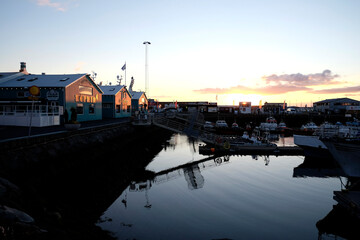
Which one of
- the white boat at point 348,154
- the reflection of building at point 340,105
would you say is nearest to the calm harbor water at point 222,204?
the white boat at point 348,154

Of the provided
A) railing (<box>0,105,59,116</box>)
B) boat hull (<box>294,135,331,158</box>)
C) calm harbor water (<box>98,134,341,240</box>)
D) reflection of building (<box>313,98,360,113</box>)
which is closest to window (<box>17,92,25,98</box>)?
railing (<box>0,105,59,116</box>)

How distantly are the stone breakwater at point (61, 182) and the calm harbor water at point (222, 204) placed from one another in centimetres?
146

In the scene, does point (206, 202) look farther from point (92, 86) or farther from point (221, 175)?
point (92, 86)

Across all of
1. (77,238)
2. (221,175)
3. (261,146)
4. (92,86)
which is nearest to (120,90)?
(92,86)

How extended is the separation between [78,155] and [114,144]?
891 centimetres

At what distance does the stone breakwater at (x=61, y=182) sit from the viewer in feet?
34.6

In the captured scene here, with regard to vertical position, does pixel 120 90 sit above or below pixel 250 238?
above

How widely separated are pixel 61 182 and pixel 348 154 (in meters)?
19.8

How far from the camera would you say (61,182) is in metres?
18.0

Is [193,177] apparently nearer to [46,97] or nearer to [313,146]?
[313,146]

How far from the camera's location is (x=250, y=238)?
12.1 meters

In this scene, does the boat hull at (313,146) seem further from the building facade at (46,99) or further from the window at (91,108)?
the window at (91,108)

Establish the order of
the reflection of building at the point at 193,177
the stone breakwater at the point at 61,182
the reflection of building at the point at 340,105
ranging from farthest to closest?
the reflection of building at the point at 340,105, the reflection of building at the point at 193,177, the stone breakwater at the point at 61,182

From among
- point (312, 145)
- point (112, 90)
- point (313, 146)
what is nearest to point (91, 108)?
point (112, 90)
